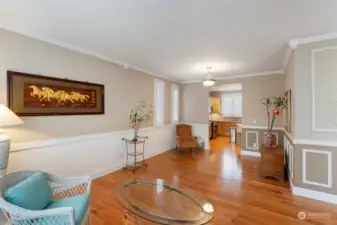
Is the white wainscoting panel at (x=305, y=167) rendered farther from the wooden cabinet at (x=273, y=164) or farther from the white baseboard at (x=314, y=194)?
the wooden cabinet at (x=273, y=164)

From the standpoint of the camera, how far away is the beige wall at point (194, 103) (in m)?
6.93

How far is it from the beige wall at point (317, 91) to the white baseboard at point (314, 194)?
90 cm

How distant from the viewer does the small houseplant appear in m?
4.86

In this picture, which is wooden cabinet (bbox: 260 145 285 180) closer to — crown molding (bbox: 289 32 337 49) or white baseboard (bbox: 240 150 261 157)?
white baseboard (bbox: 240 150 261 157)

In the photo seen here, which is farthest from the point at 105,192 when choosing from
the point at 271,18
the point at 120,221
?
the point at 271,18

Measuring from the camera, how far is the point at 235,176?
159 inches

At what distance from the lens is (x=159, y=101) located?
20.2 ft

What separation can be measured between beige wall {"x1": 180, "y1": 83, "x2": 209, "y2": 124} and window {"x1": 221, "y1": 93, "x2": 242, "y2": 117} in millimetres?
3243

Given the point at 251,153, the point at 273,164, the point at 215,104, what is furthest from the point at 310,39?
the point at 215,104

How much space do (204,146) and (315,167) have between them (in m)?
4.01

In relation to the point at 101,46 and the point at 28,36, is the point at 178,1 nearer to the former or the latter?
the point at 101,46

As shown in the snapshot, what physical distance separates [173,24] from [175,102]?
15.4 ft

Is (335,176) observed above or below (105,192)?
above

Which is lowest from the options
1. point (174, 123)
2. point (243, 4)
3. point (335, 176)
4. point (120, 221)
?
point (120, 221)
